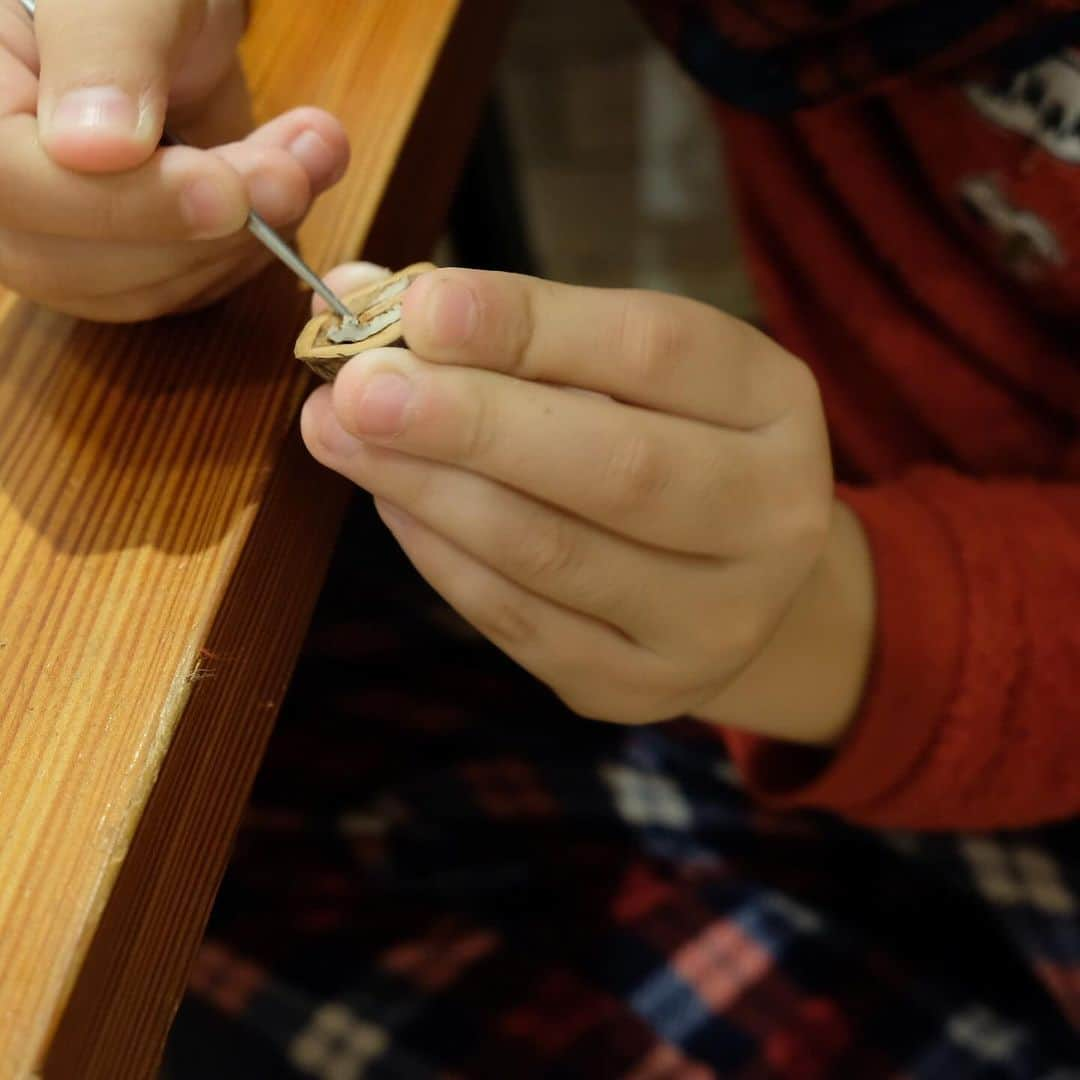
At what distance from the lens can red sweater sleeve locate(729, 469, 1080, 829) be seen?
0.49 metres

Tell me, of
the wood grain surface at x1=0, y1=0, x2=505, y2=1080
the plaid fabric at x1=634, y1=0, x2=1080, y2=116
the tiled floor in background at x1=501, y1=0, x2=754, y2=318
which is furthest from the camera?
the tiled floor in background at x1=501, y1=0, x2=754, y2=318

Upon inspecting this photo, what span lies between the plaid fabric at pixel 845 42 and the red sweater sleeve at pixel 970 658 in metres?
0.22

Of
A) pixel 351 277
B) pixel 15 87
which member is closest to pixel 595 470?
pixel 351 277

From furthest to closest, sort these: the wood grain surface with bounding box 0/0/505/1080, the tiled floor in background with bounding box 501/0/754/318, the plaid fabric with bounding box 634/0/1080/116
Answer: the tiled floor in background with bounding box 501/0/754/318
the plaid fabric with bounding box 634/0/1080/116
the wood grain surface with bounding box 0/0/505/1080

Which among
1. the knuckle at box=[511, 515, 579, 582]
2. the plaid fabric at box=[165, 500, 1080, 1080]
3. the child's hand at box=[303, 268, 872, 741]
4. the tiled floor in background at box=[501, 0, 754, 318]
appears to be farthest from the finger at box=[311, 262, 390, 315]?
the tiled floor in background at box=[501, 0, 754, 318]

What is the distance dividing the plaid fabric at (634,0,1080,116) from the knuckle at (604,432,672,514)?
306 mm

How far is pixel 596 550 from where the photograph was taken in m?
0.35

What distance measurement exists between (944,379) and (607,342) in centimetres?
41

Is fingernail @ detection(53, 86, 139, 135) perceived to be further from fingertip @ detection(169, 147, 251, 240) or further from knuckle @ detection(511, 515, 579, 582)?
knuckle @ detection(511, 515, 579, 582)

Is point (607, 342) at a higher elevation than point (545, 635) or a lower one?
higher

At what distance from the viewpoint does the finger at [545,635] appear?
1.19 feet

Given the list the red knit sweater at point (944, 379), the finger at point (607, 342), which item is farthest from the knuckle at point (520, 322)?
the red knit sweater at point (944, 379)

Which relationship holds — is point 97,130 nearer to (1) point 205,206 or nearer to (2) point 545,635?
(1) point 205,206

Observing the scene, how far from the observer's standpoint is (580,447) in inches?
12.5
